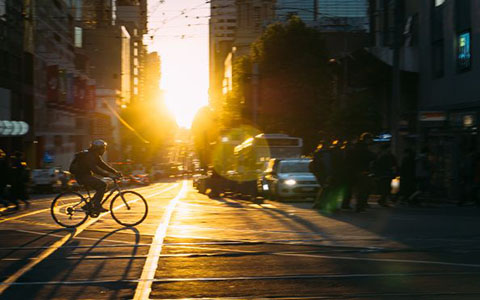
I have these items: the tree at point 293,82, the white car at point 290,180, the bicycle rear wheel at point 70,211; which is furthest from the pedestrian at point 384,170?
the tree at point 293,82

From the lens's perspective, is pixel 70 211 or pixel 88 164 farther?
pixel 70 211

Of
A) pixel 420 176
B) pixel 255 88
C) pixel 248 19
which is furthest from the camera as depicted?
pixel 248 19

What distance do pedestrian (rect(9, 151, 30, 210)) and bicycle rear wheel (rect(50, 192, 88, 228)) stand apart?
6.62m

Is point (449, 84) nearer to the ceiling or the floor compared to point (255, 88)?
nearer to the floor

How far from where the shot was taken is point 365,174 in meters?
18.6

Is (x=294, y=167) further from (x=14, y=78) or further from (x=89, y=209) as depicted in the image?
(x=14, y=78)

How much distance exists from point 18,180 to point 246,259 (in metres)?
13.5

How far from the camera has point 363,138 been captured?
18.3 metres

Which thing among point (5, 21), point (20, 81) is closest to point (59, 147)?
point (20, 81)

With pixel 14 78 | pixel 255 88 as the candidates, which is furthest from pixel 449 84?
pixel 14 78

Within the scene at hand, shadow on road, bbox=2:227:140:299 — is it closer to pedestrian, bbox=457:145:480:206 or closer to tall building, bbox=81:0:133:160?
pedestrian, bbox=457:145:480:206

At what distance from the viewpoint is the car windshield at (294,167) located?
1089 inches

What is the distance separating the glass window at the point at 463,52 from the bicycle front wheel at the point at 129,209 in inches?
638

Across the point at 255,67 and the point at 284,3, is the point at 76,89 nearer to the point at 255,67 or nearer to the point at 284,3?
the point at 284,3
